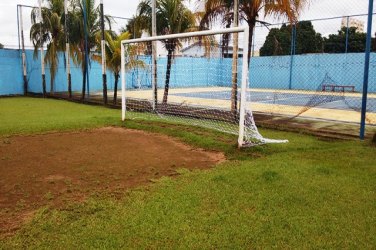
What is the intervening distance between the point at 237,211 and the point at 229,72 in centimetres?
1937

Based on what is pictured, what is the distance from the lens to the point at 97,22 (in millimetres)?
16500

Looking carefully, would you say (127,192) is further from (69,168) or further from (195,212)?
(69,168)

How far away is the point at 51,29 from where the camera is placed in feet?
56.5

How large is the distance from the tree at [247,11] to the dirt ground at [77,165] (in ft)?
11.2

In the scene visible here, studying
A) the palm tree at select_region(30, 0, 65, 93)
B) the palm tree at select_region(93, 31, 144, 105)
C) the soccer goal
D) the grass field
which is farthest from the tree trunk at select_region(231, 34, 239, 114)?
the palm tree at select_region(30, 0, 65, 93)

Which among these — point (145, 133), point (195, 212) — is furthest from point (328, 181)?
point (145, 133)

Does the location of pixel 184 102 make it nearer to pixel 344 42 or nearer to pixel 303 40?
pixel 303 40

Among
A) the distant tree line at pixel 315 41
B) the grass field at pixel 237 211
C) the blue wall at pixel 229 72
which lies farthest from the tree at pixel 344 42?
the grass field at pixel 237 211

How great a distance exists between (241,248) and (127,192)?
191 cm

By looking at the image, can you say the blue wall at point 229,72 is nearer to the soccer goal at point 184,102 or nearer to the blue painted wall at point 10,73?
the blue painted wall at point 10,73

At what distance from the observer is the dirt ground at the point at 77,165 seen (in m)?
4.44

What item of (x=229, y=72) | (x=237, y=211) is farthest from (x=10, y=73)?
(x=237, y=211)

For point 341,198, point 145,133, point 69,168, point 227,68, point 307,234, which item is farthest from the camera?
point 227,68

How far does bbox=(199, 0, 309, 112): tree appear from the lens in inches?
354
